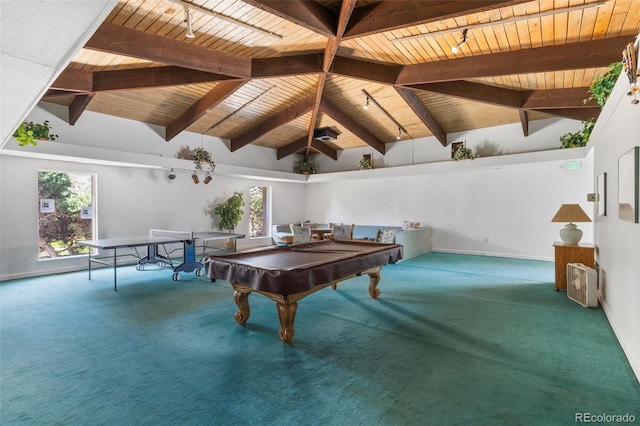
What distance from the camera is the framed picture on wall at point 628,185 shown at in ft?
8.36

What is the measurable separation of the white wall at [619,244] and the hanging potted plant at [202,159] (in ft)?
26.9

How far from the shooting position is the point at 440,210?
32.0 ft

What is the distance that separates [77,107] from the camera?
632 cm

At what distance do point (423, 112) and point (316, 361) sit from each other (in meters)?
6.80

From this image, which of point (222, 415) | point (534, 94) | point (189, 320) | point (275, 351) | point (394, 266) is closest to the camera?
point (222, 415)

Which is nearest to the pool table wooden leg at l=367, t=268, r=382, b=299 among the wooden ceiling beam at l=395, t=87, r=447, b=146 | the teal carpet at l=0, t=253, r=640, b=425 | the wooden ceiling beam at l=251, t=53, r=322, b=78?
the teal carpet at l=0, t=253, r=640, b=425

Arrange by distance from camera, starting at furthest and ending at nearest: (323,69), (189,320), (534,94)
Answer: (534,94) < (323,69) < (189,320)

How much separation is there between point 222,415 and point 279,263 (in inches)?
64.8

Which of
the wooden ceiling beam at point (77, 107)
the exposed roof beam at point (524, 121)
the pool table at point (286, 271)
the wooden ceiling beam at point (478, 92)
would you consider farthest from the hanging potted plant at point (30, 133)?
the exposed roof beam at point (524, 121)

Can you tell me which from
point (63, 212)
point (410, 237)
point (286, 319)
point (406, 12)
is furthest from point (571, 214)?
point (63, 212)

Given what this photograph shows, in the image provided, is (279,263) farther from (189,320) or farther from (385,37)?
(385,37)

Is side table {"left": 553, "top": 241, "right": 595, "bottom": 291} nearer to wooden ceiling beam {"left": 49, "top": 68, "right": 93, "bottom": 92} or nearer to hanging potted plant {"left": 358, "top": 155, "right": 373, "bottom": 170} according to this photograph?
hanging potted plant {"left": 358, "top": 155, "right": 373, "bottom": 170}

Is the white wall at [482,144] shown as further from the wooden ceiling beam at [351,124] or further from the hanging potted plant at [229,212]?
the hanging potted plant at [229,212]

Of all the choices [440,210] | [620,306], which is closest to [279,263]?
[620,306]
